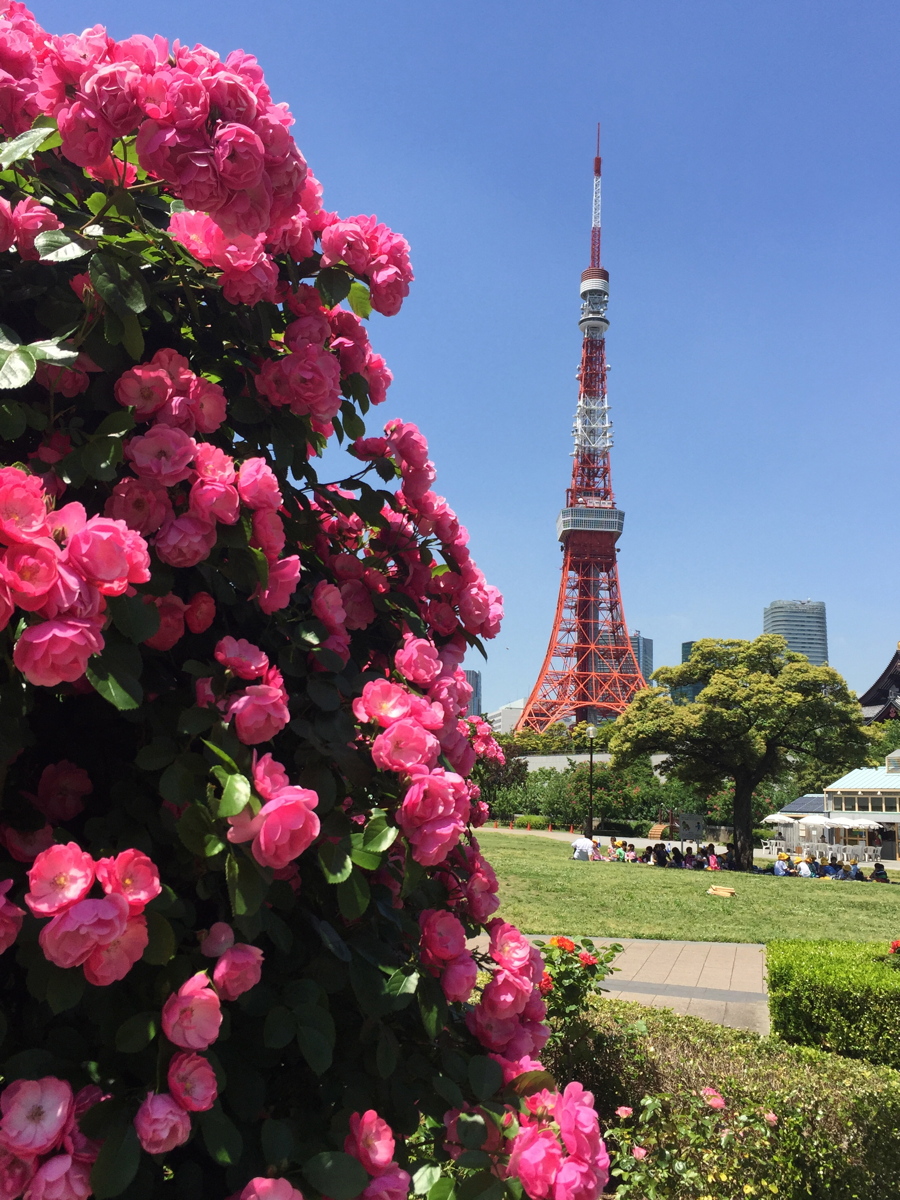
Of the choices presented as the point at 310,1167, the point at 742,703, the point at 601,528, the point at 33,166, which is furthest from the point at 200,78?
the point at 601,528

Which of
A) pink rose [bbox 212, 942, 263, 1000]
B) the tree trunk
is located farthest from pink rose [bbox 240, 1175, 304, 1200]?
the tree trunk

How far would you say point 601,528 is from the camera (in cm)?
6775

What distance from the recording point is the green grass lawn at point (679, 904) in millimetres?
13141

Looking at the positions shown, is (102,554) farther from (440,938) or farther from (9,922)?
(440,938)

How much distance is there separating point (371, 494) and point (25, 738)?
96 centimetres

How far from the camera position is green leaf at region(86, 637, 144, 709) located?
1237mm

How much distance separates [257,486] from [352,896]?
72cm

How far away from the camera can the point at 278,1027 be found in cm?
144

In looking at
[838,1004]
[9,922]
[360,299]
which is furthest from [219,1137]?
[838,1004]

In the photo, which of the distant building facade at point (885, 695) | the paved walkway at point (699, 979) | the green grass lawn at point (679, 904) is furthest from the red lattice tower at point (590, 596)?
the paved walkway at point (699, 979)

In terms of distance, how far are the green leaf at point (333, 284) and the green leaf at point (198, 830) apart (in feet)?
3.58

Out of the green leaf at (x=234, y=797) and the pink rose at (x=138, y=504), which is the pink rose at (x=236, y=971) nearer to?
the green leaf at (x=234, y=797)

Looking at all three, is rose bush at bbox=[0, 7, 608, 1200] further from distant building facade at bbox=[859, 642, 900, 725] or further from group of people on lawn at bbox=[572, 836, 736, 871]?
distant building facade at bbox=[859, 642, 900, 725]

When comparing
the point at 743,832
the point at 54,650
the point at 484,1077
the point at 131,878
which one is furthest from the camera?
the point at 743,832
